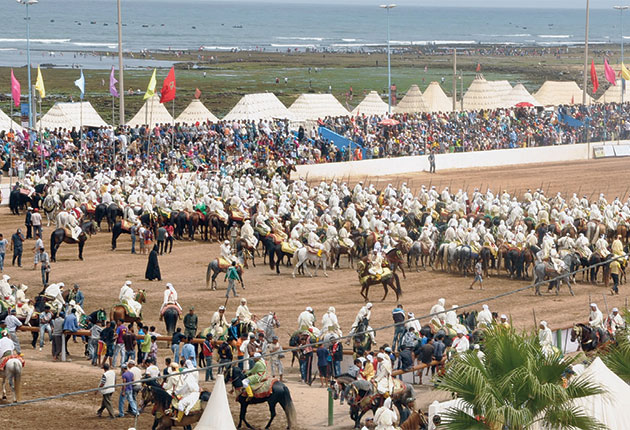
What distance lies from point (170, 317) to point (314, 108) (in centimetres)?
3267

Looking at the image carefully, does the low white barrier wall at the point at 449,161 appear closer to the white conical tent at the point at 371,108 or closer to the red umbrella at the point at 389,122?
the red umbrella at the point at 389,122

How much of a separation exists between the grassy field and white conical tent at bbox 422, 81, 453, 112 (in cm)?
998

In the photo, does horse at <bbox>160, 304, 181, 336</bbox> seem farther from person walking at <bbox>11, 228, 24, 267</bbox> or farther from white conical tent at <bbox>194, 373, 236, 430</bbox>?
person walking at <bbox>11, 228, 24, 267</bbox>

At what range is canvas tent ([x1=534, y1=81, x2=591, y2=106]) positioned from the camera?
6551 centimetres

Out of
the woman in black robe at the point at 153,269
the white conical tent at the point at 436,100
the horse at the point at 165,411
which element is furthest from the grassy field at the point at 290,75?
the horse at the point at 165,411

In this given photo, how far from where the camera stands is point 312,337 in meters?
21.1

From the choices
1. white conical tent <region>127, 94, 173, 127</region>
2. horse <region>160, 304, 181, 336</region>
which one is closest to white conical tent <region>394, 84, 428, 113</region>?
white conical tent <region>127, 94, 173, 127</region>

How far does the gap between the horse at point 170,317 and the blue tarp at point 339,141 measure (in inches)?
1098

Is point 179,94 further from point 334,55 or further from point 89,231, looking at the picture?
point 334,55

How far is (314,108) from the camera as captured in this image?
181 feet

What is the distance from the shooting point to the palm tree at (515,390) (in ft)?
41.8

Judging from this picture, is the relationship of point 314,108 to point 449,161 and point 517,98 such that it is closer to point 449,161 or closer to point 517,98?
point 449,161

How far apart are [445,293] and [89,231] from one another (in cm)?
1210

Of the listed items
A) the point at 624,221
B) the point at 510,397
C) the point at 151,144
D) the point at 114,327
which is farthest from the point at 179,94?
the point at 510,397
